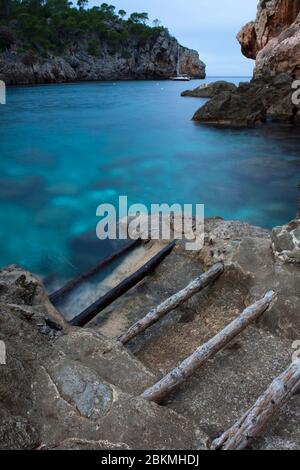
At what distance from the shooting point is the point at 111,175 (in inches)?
521

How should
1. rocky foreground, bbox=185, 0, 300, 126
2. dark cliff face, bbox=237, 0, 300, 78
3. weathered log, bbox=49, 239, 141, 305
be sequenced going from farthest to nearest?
dark cliff face, bbox=237, 0, 300, 78, rocky foreground, bbox=185, 0, 300, 126, weathered log, bbox=49, 239, 141, 305

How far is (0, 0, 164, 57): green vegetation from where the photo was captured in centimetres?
5728

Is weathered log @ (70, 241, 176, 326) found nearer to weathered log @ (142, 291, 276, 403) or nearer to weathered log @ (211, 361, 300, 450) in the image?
weathered log @ (142, 291, 276, 403)

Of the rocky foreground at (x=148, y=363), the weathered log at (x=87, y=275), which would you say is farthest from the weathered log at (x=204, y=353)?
the weathered log at (x=87, y=275)

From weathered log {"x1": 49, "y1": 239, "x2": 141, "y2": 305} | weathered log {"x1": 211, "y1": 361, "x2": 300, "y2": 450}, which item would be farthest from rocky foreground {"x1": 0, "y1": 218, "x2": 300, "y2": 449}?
weathered log {"x1": 49, "y1": 239, "x2": 141, "y2": 305}

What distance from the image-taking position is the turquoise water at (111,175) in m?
8.70

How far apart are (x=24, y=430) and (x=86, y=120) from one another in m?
24.2

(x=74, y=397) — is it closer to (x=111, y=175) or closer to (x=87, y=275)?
(x=87, y=275)

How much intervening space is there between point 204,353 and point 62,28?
76005mm

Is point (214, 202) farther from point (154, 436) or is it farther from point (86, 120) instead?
point (86, 120)

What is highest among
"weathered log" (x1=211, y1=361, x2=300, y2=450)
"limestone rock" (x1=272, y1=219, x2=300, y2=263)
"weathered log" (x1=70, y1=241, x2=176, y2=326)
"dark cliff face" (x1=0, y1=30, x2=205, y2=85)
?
"dark cliff face" (x1=0, y1=30, x2=205, y2=85)

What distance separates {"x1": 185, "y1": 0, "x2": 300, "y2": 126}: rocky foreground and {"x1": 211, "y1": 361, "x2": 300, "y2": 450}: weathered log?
855 inches

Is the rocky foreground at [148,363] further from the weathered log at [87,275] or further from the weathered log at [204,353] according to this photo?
the weathered log at [87,275]
